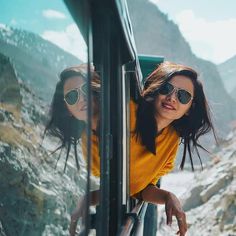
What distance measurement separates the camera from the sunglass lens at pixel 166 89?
2.92m

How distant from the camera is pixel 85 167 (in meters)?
1.19

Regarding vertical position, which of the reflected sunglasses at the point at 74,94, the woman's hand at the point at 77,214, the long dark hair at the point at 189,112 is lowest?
the woman's hand at the point at 77,214

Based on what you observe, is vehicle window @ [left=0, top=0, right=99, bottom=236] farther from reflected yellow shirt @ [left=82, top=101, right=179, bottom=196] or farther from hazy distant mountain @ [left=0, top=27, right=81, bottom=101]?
reflected yellow shirt @ [left=82, top=101, right=179, bottom=196]

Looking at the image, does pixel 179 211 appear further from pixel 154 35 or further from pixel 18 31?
pixel 154 35

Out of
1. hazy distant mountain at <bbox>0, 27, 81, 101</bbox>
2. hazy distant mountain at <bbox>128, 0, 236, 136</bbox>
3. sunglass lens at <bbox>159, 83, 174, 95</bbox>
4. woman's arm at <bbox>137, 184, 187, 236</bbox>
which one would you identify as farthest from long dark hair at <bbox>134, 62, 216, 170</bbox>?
hazy distant mountain at <bbox>128, 0, 236, 136</bbox>

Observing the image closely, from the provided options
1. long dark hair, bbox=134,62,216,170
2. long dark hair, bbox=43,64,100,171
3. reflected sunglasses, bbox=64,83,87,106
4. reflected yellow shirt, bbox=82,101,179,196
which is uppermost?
long dark hair, bbox=134,62,216,170

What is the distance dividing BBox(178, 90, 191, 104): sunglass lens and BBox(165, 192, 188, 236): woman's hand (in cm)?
72

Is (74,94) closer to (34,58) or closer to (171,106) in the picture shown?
(34,58)

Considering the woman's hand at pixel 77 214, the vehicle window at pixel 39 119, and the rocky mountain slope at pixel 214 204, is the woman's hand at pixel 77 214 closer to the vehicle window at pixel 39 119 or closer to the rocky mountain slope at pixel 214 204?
the vehicle window at pixel 39 119

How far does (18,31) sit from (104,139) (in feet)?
2.24

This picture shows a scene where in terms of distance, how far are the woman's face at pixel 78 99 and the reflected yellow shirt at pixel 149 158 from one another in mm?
1146

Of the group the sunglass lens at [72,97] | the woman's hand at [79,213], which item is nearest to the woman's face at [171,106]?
the woman's hand at [79,213]

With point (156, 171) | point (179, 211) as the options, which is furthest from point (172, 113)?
point (179, 211)

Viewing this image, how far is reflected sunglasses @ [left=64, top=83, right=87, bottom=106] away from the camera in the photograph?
1.07 m
